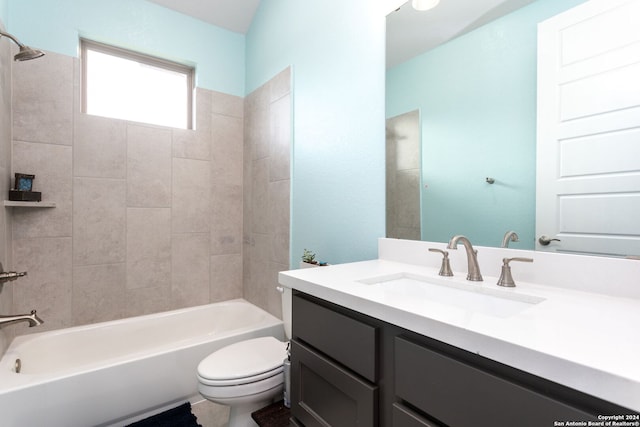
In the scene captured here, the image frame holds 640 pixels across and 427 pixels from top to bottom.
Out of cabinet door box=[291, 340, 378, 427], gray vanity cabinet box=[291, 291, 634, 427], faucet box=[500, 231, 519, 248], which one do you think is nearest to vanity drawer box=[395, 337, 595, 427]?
gray vanity cabinet box=[291, 291, 634, 427]

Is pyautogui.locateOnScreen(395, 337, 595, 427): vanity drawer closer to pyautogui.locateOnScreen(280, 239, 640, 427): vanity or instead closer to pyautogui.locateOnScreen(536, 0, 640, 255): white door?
pyautogui.locateOnScreen(280, 239, 640, 427): vanity

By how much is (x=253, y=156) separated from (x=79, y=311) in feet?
5.37

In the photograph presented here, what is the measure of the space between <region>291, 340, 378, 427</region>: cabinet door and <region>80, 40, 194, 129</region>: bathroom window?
2164mm

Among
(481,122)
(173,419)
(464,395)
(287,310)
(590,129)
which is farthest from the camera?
(287,310)

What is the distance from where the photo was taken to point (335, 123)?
5.64ft

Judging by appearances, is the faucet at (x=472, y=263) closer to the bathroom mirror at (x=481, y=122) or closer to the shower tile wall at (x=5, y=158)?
the bathroom mirror at (x=481, y=122)

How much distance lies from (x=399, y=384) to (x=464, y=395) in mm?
167

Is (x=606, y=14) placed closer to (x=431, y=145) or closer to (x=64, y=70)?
(x=431, y=145)

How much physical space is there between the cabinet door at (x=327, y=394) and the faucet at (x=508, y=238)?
26.2 inches

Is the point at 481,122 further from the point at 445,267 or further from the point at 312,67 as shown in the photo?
the point at 312,67

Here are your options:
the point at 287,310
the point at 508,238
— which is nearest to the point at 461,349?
the point at 508,238

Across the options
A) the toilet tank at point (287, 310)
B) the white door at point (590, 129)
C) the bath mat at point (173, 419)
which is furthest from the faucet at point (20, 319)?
the white door at point (590, 129)

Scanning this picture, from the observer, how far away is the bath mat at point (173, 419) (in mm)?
1625

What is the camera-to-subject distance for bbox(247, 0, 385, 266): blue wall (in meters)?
1.50
